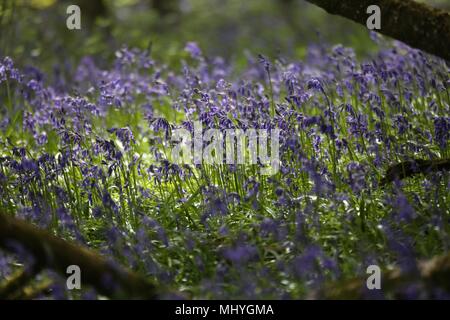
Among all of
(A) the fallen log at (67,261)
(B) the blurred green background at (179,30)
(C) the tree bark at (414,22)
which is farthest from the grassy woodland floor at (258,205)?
(B) the blurred green background at (179,30)

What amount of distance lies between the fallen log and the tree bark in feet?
7.21

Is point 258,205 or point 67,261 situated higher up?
point 258,205

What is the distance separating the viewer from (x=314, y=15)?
17.9 metres

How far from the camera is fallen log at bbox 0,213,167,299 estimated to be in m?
3.53

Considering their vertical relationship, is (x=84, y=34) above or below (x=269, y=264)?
above

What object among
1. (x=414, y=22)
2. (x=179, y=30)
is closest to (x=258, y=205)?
(x=414, y=22)

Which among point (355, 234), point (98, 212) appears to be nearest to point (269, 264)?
point (355, 234)

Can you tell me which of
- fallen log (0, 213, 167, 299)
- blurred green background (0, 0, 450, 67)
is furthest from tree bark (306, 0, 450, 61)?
blurred green background (0, 0, 450, 67)

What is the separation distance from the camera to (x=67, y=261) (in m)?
3.59

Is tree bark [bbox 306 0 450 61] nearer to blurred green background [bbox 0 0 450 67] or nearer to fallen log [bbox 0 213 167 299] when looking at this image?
fallen log [bbox 0 213 167 299]

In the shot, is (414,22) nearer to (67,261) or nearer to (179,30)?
(67,261)

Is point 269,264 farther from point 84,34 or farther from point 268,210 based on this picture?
point 84,34

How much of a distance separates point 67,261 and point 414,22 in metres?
2.49
